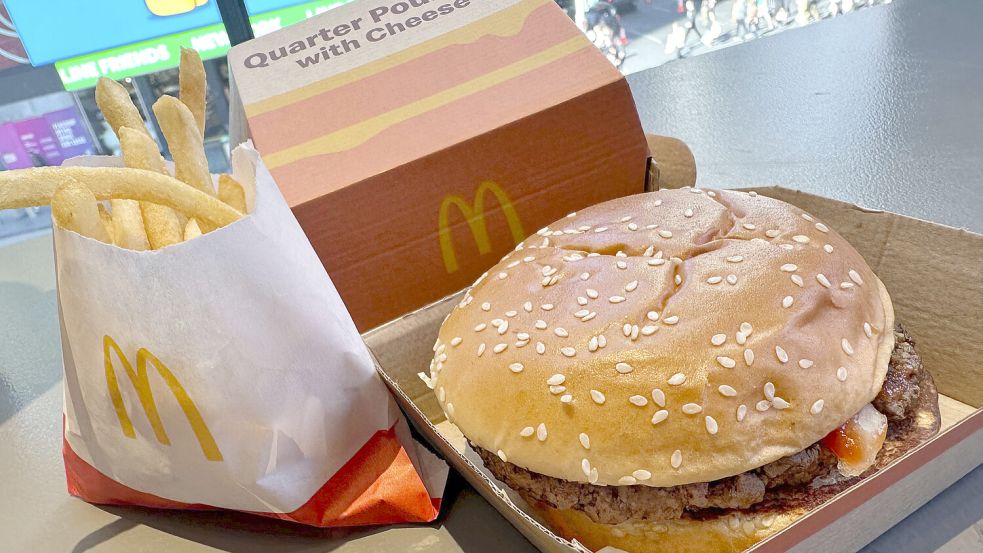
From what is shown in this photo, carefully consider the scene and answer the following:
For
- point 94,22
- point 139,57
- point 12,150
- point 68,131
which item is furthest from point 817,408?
point 12,150

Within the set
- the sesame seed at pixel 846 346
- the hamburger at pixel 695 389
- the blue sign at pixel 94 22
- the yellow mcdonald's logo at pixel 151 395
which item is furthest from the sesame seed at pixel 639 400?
the blue sign at pixel 94 22

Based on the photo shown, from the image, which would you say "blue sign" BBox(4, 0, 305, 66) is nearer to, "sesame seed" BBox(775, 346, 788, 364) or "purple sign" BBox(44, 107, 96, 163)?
"purple sign" BBox(44, 107, 96, 163)

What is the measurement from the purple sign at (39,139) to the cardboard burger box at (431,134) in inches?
126

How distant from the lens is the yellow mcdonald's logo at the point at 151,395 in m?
1.05

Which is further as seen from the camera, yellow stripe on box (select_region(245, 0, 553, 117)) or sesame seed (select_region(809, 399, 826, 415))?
yellow stripe on box (select_region(245, 0, 553, 117))

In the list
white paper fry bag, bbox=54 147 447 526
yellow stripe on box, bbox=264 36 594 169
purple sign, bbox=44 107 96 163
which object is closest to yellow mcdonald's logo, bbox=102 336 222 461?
white paper fry bag, bbox=54 147 447 526

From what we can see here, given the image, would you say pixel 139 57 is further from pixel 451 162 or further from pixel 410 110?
pixel 451 162

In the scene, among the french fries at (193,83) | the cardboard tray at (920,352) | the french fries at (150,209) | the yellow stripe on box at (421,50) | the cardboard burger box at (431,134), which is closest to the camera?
the cardboard tray at (920,352)

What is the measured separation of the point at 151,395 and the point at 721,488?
0.87 metres

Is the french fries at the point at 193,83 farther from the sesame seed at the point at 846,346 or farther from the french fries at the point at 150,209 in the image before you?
the sesame seed at the point at 846,346

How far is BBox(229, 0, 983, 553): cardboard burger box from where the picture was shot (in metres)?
1.36

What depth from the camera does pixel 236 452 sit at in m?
1.11

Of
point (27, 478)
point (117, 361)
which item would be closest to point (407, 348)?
point (117, 361)

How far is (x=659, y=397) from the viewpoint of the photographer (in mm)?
1000
